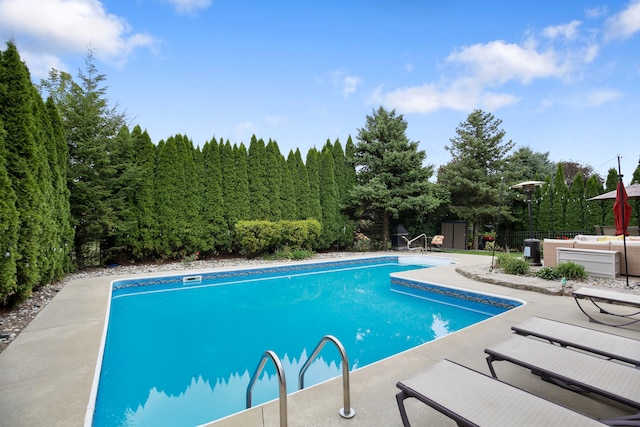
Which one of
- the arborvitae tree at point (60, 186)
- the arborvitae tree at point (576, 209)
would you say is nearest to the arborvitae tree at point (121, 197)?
the arborvitae tree at point (60, 186)

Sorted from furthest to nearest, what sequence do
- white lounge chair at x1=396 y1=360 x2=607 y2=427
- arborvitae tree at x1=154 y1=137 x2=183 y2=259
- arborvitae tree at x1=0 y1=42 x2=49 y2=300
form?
arborvitae tree at x1=154 y1=137 x2=183 y2=259
arborvitae tree at x1=0 y1=42 x2=49 y2=300
white lounge chair at x1=396 y1=360 x2=607 y2=427

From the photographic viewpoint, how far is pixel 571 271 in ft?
22.5

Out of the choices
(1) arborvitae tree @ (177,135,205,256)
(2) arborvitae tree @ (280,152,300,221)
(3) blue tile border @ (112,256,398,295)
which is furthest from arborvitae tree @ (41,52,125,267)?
(2) arborvitae tree @ (280,152,300,221)

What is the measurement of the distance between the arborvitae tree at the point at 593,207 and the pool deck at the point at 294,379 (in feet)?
41.0

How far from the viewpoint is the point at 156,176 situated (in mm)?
11023

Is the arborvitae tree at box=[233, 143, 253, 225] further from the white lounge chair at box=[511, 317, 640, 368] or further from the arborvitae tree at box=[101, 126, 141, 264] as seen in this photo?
the white lounge chair at box=[511, 317, 640, 368]

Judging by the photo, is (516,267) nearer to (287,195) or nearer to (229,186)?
(287,195)

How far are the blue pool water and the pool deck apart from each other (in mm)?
411

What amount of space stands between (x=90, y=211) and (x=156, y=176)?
238cm

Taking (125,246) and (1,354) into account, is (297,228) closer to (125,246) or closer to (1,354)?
(125,246)

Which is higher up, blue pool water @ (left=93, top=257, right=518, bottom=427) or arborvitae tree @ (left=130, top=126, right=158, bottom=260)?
arborvitae tree @ (left=130, top=126, right=158, bottom=260)

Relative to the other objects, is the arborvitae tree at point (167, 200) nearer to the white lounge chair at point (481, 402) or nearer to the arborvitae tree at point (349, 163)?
the arborvitae tree at point (349, 163)

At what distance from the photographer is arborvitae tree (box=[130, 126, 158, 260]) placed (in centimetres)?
1046

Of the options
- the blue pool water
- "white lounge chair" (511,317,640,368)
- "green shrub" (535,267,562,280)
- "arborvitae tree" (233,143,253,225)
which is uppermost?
"arborvitae tree" (233,143,253,225)
